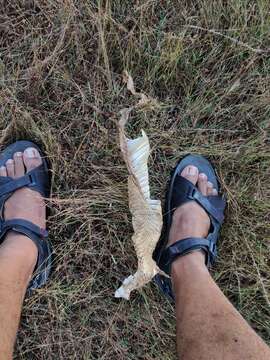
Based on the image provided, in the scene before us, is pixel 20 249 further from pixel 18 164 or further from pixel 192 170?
pixel 192 170

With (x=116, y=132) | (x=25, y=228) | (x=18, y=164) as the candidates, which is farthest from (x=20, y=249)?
(x=116, y=132)

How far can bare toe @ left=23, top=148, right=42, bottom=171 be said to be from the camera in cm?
176

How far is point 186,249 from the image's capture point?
5.42 feet

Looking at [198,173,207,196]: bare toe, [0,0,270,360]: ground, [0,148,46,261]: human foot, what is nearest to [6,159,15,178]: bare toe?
[0,148,46,261]: human foot

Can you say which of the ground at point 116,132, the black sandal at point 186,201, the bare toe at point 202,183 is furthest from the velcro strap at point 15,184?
the bare toe at point 202,183

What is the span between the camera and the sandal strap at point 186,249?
5.41 ft

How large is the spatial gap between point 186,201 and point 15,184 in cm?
60

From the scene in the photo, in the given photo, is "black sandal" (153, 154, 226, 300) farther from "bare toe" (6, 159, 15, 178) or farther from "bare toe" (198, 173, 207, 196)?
"bare toe" (6, 159, 15, 178)

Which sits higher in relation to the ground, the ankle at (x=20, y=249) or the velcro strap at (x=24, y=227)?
the velcro strap at (x=24, y=227)

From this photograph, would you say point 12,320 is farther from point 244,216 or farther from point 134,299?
point 244,216

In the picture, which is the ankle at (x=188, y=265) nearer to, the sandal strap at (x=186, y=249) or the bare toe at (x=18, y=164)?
the sandal strap at (x=186, y=249)

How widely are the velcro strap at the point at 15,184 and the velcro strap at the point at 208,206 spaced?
58 centimetres

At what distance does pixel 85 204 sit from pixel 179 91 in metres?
0.49

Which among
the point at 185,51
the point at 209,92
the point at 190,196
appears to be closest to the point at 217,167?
the point at 190,196
